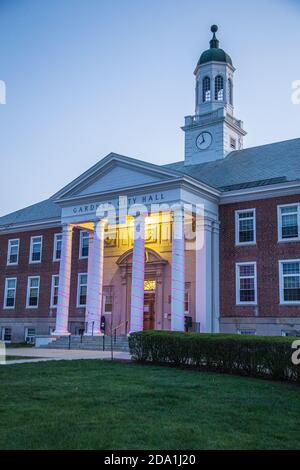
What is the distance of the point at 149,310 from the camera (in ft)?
98.6

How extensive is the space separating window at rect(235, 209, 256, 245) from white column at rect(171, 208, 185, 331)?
3727 millimetres

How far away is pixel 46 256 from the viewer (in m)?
35.3

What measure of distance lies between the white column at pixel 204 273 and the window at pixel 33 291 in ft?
44.2

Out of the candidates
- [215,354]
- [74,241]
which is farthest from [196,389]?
[74,241]

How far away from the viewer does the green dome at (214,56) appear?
35684 mm

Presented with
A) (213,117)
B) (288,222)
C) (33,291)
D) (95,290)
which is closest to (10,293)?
(33,291)

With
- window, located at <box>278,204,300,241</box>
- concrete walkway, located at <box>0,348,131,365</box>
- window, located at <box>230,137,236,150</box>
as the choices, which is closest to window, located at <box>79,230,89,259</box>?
window, located at <box>230,137,236,150</box>

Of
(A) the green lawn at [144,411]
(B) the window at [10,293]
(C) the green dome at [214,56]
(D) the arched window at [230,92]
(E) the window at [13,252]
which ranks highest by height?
(C) the green dome at [214,56]

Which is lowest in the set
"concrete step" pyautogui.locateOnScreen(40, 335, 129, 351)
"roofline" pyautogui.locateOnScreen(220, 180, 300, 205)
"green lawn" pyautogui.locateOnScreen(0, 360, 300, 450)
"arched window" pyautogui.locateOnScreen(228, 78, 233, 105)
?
"green lawn" pyautogui.locateOnScreen(0, 360, 300, 450)

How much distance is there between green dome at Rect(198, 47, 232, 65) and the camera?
117ft

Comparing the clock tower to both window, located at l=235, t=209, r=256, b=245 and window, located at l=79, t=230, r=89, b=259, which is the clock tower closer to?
window, located at l=235, t=209, r=256, b=245

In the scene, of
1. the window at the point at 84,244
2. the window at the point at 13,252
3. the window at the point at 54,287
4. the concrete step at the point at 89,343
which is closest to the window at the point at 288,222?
the concrete step at the point at 89,343

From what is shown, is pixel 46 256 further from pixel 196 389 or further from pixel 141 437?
pixel 141 437

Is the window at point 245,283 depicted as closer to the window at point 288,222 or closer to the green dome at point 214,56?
the window at point 288,222
